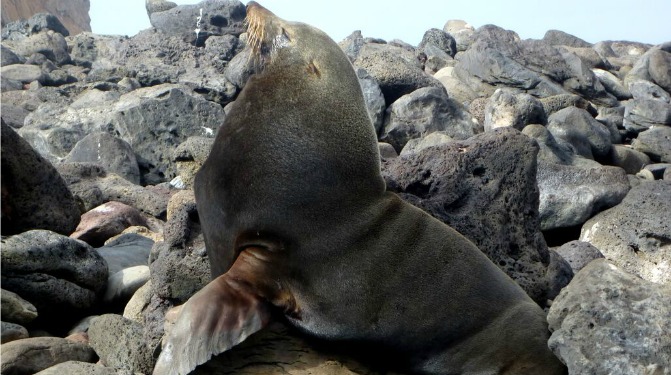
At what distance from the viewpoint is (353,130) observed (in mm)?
4277

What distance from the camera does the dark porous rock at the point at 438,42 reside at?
29000 mm

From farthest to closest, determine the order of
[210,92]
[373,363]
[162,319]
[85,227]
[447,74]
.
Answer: [447,74], [210,92], [85,227], [162,319], [373,363]

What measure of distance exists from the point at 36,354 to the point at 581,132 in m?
13.2

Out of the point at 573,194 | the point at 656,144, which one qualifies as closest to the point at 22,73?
the point at 656,144

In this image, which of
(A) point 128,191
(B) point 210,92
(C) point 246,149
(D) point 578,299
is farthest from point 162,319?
(B) point 210,92

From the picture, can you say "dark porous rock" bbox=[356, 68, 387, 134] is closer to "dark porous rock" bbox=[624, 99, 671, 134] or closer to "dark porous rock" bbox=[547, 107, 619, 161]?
"dark porous rock" bbox=[547, 107, 619, 161]

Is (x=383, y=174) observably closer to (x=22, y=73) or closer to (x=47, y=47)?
(x=22, y=73)

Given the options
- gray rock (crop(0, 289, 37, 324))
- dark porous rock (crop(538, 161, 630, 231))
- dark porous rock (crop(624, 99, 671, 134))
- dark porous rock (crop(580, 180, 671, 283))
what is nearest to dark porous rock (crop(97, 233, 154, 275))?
gray rock (crop(0, 289, 37, 324))

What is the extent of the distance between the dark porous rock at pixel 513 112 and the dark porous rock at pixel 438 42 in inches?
511

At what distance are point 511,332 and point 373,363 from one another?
0.77m

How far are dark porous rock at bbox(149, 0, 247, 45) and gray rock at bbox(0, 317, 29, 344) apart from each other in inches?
808

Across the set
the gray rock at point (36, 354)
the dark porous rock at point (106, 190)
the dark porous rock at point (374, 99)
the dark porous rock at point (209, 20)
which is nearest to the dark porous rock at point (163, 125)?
the dark porous rock at point (374, 99)

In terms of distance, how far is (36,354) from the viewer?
194 inches

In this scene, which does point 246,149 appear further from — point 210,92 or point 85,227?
point 210,92
